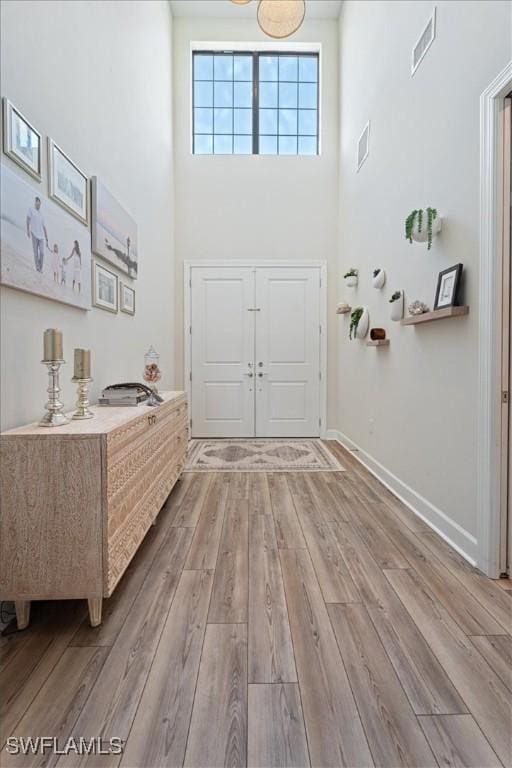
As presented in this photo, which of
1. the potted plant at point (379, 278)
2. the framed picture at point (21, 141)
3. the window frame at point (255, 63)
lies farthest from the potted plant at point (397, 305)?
the window frame at point (255, 63)

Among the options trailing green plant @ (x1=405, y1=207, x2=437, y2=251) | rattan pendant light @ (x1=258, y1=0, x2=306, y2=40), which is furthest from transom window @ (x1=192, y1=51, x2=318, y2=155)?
trailing green plant @ (x1=405, y1=207, x2=437, y2=251)

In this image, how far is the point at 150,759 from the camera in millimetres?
1046

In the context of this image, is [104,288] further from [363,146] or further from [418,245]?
[363,146]

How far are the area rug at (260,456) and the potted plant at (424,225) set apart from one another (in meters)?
2.13

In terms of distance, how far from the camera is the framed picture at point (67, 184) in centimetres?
200

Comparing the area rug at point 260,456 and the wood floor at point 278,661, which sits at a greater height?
the area rug at point 260,456

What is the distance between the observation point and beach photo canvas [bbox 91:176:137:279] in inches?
100

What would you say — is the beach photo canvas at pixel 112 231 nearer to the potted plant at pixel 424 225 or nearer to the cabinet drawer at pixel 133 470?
the cabinet drawer at pixel 133 470

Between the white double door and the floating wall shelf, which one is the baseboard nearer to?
the floating wall shelf

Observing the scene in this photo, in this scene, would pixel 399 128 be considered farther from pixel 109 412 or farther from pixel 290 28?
pixel 109 412

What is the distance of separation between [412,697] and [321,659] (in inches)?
11.7

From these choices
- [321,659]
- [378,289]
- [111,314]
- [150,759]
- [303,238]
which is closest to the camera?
[150,759]

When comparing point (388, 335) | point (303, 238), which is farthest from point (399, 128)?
point (303, 238)

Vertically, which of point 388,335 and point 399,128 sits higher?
point 399,128
